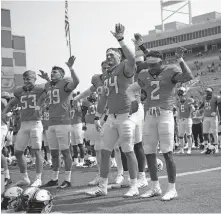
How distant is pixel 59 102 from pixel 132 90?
57.2 inches

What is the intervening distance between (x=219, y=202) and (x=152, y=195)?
93 cm

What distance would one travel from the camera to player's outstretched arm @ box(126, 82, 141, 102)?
5.59 metres

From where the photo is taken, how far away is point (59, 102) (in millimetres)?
6602

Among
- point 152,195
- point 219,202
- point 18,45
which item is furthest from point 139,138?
point 18,45

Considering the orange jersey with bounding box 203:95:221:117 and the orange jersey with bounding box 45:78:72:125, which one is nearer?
the orange jersey with bounding box 45:78:72:125

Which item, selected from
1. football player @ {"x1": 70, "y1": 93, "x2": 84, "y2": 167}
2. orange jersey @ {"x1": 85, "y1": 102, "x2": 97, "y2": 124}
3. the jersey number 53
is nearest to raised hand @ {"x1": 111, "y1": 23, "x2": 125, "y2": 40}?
the jersey number 53

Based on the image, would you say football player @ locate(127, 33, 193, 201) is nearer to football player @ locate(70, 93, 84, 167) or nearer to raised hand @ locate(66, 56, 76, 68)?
raised hand @ locate(66, 56, 76, 68)

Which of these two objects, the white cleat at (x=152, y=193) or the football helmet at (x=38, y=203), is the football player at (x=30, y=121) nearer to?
the white cleat at (x=152, y=193)

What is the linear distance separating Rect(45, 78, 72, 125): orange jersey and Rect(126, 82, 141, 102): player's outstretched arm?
1.25 meters

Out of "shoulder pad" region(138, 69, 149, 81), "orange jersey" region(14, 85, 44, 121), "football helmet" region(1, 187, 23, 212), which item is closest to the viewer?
"football helmet" region(1, 187, 23, 212)

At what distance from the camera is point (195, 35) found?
68.2 metres

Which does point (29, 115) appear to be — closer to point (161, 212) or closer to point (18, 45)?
point (161, 212)

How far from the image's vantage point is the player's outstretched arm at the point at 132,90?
5594 millimetres

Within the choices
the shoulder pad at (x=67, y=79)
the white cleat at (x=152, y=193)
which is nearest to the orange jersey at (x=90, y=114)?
the shoulder pad at (x=67, y=79)
